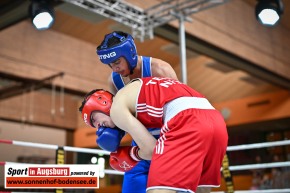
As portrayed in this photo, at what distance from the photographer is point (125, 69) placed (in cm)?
191

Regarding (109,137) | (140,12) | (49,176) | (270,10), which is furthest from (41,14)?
(109,137)

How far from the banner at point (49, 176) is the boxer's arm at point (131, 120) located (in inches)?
21.1

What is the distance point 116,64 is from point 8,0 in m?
3.41

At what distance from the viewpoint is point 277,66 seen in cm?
814

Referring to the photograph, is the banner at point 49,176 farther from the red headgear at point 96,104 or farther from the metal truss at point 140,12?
the metal truss at point 140,12

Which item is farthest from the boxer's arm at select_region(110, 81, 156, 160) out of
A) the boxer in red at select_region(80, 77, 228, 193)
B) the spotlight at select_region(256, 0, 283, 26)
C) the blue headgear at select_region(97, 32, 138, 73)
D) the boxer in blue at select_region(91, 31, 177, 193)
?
the spotlight at select_region(256, 0, 283, 26)

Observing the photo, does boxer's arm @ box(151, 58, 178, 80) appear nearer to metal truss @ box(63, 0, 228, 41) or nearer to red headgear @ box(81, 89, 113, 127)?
red headgear @ box(81, 89, 113, 127)

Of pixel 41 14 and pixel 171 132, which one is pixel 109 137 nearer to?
pixel 171 132

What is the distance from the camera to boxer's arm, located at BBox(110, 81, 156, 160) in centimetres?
155

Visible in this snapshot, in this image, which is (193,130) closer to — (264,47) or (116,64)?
(116,64)

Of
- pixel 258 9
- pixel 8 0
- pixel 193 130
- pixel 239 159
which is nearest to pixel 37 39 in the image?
pixel 8 0

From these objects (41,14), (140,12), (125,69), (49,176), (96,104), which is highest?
(140,12)

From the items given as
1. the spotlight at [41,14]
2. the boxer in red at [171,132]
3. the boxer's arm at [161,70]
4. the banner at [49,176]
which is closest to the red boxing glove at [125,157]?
the boxer in red at [171,132]

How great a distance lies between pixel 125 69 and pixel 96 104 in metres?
0.26
